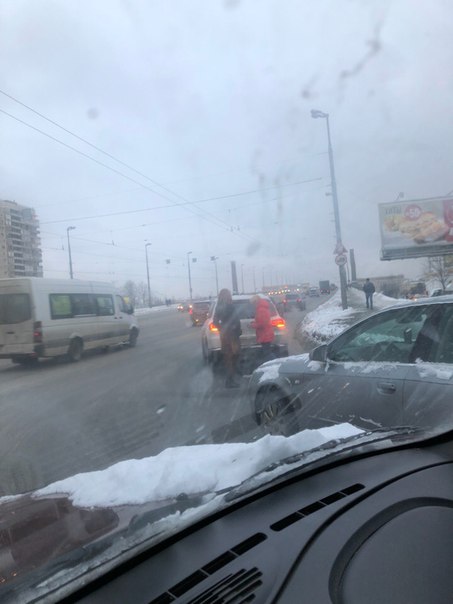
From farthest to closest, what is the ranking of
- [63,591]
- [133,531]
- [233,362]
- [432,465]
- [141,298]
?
[141,298], [233,362], [432,465], [133,531], [63,591]

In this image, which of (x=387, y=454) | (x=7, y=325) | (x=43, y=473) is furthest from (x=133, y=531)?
(x=7, y=325)

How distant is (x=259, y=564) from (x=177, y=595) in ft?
1.02

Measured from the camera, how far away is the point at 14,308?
13.9 meters

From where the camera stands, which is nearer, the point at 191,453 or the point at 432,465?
the point at 432,465

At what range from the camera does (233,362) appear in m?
9.77

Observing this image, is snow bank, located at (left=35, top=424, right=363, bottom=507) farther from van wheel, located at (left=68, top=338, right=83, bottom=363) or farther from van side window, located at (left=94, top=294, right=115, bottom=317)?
van side window, located at (left=94, top=294, right=115, bottom=317)

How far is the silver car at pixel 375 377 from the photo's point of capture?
3850 millimetres

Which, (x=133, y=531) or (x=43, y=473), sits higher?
(x=133, y=531)

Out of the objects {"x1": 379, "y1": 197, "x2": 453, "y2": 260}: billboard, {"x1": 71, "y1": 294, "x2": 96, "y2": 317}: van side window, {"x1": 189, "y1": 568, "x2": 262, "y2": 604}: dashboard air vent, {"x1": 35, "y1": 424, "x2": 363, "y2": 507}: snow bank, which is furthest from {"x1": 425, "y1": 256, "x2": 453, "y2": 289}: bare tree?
{"x1": 189, "y1": 568, "x2": 262, "y2": 604}: dashboard air vent

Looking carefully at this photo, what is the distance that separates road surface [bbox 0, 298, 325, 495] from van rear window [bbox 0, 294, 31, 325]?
141 cm

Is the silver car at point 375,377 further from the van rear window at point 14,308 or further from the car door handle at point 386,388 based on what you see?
the van rear window at point 14,308

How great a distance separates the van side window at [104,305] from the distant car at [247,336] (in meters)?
5.91

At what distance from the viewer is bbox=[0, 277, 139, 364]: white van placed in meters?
13.8

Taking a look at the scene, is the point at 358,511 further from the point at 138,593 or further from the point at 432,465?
the point at 138,593
